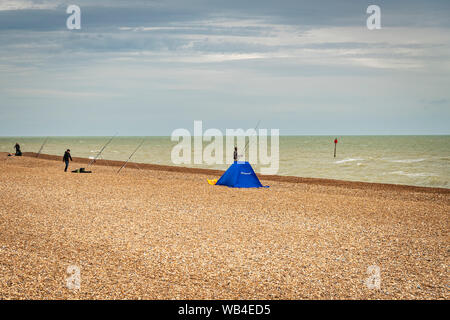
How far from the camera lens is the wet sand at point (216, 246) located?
6.72m

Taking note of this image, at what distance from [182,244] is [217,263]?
154 centimetres

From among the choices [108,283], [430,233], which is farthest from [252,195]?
[108,283]

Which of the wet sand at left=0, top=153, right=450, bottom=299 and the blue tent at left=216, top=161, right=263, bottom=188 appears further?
the blue tent at left=216, top=161, right=263, bottom=188

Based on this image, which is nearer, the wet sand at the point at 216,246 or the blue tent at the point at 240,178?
the wet sand at the point at 216,246

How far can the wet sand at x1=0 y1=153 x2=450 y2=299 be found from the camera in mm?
6723

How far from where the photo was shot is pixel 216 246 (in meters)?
9.13

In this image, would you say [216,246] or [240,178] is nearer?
[216,246]

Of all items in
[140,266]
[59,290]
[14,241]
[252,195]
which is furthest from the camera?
[252,195]

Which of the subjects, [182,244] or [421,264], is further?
[182,244]

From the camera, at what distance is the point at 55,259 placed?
7910mm
